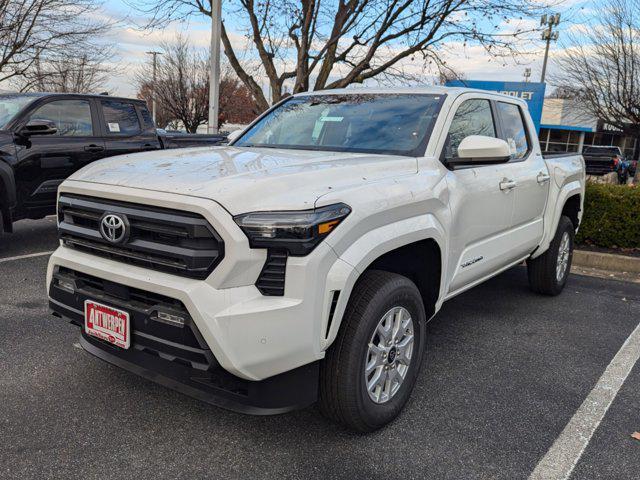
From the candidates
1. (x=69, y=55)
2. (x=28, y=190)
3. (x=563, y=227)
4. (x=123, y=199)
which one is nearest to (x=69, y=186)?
(x=123, y=199)

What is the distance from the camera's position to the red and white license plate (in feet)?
8.09

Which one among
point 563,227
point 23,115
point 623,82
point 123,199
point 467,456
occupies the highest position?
point 623,82

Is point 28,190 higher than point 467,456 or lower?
higher

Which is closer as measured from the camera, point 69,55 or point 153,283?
point 153,283

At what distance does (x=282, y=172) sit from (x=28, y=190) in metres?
4.76

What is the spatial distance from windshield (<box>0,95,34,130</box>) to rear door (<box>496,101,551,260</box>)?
17.2 ft

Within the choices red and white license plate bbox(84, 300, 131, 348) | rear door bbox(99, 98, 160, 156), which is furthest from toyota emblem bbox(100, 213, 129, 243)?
rear door bbox(99, 98, 160, 156)

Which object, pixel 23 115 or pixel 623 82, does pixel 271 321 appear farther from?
pixel 623 82

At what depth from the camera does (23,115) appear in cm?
619

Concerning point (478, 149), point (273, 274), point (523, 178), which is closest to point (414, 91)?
point (478, 149)

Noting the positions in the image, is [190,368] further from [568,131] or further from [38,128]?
[568,131]

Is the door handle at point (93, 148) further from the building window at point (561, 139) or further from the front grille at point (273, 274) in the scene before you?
the building window at point (561, 139)

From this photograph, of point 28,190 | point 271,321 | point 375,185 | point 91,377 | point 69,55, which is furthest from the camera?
point 69,55

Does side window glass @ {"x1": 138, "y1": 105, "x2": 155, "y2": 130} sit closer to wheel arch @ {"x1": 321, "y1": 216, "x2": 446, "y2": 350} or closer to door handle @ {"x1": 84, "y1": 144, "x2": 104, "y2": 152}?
door handle @ {"x1": 84, "y1": 144, "x2": 104, "y2": 152}
